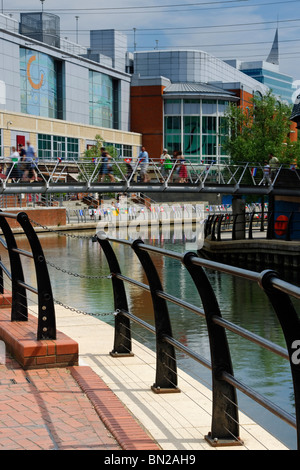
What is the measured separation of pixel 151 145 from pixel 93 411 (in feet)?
291

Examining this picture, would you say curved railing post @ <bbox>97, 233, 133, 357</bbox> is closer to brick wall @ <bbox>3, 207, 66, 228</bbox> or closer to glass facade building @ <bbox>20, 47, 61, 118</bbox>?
brick wall @ <bbox>3, 207, 66, 228</bbox>

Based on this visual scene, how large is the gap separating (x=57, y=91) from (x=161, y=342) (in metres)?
75.0

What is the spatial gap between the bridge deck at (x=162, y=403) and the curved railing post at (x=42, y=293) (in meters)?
0.54

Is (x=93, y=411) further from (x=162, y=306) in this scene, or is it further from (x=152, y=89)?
(x=152, y=89)

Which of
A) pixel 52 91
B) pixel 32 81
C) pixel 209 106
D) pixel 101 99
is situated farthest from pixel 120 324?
pixel 209 106

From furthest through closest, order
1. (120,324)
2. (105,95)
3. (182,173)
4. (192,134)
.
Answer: (192,134), (105,95), (182,173), (120,324)

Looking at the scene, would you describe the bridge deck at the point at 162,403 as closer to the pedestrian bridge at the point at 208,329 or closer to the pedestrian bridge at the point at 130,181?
the pedestrian bridge at the point at 208,329

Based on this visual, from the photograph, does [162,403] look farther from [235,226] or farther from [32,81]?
[32,81]

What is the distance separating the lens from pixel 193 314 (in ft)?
59.3

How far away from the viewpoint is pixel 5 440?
454 cm

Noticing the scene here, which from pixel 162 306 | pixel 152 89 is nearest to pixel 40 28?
pixel 152 89

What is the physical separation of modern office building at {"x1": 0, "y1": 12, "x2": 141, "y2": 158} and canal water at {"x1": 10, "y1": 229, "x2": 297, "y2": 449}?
32566 mm

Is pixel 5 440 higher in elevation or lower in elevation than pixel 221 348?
lower

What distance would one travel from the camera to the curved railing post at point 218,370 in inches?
182
